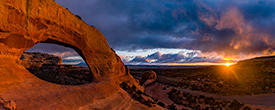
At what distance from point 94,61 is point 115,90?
11.3 ft

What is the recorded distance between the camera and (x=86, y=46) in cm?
1055

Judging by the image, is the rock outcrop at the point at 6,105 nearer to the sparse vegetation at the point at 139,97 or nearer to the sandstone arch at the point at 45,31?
the sandstone arch at the point at 45,31

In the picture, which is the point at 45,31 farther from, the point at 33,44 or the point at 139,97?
the point at 139,97

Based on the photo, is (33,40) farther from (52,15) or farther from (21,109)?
(21,109)

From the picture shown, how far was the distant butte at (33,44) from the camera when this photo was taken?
210 inches

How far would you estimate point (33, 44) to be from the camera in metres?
7.02

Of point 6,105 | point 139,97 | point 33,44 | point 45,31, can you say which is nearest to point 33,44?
point 33,44

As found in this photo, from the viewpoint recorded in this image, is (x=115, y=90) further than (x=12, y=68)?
Yes

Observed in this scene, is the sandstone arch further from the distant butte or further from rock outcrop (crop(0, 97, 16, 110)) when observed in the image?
rock outcrop (crop(0, 97, 16, 110))

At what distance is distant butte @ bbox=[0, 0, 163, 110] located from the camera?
5.33 metres

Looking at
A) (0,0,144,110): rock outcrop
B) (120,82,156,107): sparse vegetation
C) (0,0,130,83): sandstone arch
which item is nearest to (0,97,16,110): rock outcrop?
(0,0,144,110): rock outcrop

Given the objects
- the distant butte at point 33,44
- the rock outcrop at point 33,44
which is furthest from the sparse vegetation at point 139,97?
the rock outcrop at point 33,44

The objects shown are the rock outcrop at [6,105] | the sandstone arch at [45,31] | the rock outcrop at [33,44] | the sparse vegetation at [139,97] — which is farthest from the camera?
the sparse vegetation at [139,97]

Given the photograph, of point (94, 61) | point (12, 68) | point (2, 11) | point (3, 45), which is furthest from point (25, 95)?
point (94, 61)
